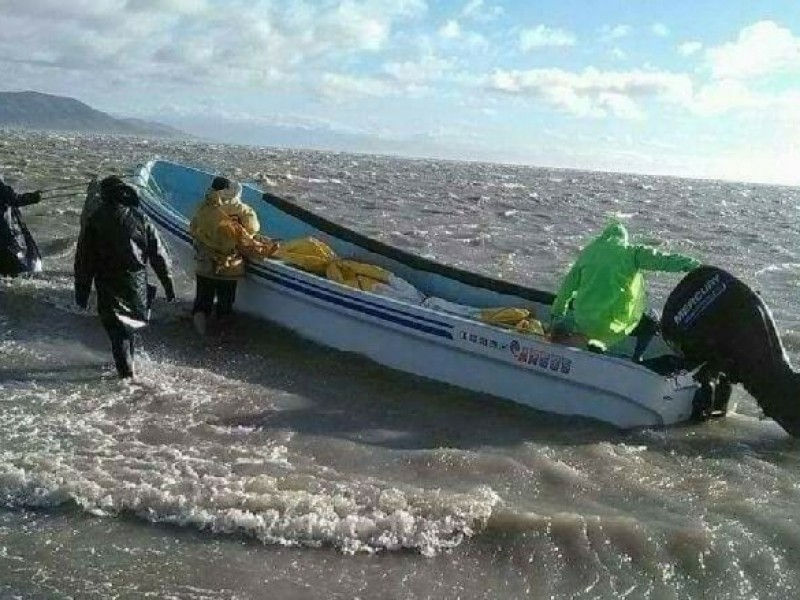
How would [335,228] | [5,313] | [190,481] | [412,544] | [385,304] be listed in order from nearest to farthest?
[412,544]
[190,481]
[385,304]
[5,313]
[335,228]

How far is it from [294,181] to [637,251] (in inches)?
1272

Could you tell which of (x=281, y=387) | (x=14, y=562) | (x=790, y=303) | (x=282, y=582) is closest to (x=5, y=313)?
(x=281, y=387)

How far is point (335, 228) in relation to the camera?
1182cm

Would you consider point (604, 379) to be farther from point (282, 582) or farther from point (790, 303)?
point (790, 303)

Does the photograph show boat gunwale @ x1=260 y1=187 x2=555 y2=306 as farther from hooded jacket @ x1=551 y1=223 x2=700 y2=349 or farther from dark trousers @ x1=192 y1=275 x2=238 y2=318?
dark trousers @ x1=192 y1=275 x2=238 y2=318

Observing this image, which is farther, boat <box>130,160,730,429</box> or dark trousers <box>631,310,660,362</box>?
dark trousers <box>631,310,660,362</box>

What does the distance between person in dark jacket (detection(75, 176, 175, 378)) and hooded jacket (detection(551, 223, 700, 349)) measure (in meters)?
3.83

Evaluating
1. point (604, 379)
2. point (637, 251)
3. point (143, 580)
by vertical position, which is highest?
point (637, 251)

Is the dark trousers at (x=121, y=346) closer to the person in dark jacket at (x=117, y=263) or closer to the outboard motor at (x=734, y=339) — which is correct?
the person in dark jacket at (x=117, y=263)

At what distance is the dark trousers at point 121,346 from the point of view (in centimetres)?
772

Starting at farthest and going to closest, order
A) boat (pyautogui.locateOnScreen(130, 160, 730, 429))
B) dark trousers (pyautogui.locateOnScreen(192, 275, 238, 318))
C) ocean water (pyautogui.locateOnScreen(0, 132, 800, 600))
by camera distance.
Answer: dark trousers (pyautogui.locateOnScreen(192, 275, 238, 318)) → boat (pyautogui.locateOnScreen(130, 160, 730, 429)) → ocean water (pyautogui.locateOnScreen(0, 132, 800, 600))

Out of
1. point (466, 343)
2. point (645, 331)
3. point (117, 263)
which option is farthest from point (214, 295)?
point (645, 331)

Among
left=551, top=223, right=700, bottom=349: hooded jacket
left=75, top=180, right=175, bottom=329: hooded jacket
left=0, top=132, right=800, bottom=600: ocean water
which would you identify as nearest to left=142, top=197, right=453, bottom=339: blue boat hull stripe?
left=0, top=132, right=800, bottom=600: ocean water

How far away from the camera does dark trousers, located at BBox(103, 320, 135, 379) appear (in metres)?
7.72
